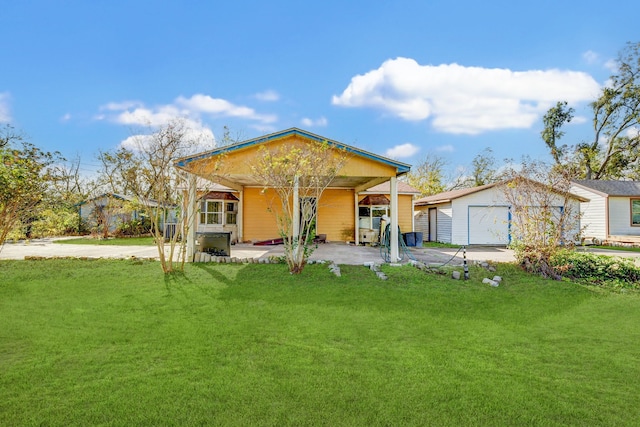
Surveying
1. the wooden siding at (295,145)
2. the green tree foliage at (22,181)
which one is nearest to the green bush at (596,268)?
the wooden siding at (295,145)

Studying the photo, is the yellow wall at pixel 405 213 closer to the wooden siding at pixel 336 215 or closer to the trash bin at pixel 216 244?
the wooden siding at pixel 336 215

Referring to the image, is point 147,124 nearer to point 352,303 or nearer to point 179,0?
point 179,0

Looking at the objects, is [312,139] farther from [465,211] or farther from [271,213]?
[465,211]

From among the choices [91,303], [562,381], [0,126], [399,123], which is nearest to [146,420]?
[562,381]

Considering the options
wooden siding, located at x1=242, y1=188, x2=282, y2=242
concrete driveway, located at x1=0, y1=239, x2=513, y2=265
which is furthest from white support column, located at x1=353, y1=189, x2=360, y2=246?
wooden siding, located at x1=242, y1=188, x2=282, y2=242

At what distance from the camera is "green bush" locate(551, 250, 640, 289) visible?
7746 mm

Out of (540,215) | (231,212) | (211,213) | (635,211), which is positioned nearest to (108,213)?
(211,213)

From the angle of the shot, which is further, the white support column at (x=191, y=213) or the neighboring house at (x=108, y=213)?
the neighboring house at (x=108, y=213)

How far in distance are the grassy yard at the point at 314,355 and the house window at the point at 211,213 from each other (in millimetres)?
8770

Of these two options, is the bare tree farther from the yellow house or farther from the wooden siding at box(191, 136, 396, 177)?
the yellow house

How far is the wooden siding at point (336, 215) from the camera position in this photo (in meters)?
16.4

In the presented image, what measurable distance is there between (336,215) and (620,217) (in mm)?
17917

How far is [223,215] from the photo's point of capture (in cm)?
1563

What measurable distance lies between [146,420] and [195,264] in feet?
23.7
